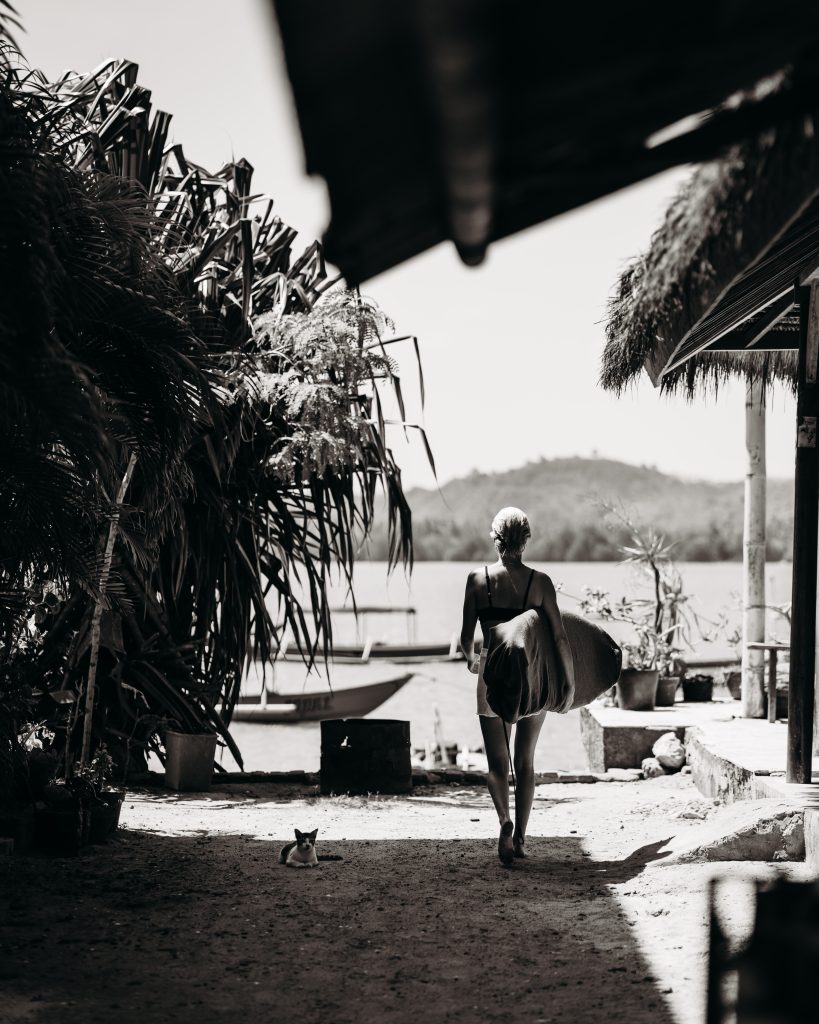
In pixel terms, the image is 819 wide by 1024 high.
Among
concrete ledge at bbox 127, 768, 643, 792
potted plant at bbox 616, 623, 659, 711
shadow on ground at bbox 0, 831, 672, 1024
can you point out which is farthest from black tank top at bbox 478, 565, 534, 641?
potted plant at bbox 616, 623, 659, 711

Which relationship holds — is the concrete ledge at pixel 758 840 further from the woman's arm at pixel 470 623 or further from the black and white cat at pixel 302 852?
the black and white cat at pixel 302 852

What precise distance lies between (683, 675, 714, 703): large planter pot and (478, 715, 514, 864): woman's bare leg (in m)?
6.17

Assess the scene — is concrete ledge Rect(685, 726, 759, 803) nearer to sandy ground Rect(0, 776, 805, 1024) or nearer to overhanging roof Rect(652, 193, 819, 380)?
sandy ground Rect(0, 776, 805, 1024)

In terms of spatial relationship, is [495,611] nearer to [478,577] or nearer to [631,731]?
[478,577]

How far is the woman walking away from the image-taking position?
555 centimetres

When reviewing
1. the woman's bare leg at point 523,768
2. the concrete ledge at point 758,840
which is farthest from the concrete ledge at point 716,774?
the woman's bare leg at point 523,768

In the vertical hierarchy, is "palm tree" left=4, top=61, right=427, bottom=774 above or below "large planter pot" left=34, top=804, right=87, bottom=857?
above

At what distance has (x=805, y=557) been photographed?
6.00m

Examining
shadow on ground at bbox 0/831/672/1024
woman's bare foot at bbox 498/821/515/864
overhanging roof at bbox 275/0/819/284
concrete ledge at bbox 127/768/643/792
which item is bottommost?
concrete ledge at bbox 127/768/643/792

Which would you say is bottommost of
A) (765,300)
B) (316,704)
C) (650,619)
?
(316,704)

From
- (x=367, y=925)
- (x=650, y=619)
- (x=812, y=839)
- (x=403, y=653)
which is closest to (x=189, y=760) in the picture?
(x=367, y=925)

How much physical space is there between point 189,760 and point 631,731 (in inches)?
138

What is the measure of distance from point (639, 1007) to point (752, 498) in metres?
7.26

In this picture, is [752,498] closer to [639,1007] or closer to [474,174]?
[639,1007]
